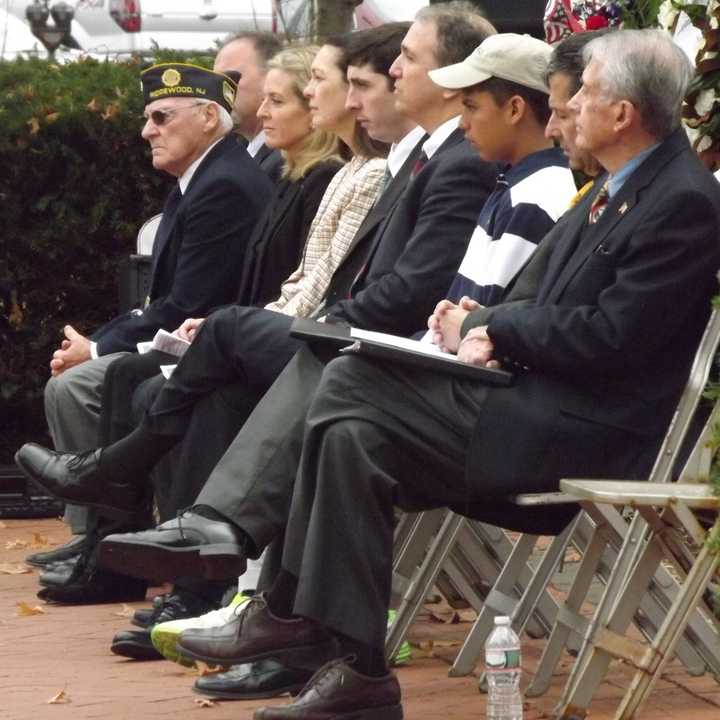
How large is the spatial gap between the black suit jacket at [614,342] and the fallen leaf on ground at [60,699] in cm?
149

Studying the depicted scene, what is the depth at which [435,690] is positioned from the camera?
643cm

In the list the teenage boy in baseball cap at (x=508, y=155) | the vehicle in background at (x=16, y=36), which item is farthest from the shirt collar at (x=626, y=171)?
the vehicle in background at (x=16, y=36)

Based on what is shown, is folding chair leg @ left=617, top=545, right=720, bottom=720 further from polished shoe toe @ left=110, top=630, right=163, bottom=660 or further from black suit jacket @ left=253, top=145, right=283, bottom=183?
black suit jacket @ left=253, top=145, right=283, bottom=183

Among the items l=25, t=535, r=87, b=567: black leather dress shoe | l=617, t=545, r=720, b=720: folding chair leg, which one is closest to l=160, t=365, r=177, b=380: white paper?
l=25, t=535, r=87, b=567: black leather dress shoe

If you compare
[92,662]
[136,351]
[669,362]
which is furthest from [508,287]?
[136,351]

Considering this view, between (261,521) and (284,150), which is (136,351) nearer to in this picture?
(284,150)

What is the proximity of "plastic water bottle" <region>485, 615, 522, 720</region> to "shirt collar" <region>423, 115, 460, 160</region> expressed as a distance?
2188 millimetres

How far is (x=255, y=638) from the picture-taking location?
19.6ft

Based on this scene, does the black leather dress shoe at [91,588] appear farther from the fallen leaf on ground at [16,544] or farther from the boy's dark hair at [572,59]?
the boy's dark hair at [572,59]

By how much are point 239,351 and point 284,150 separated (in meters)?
1.89

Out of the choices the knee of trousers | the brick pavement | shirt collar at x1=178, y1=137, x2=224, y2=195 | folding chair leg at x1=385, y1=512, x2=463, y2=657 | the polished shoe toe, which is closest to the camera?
the brick pavement

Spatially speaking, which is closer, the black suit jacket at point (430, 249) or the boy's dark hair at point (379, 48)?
the black suit jacket at point (430, 249)

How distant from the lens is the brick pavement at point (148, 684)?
6109 mm

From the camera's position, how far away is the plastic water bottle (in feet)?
18.0
